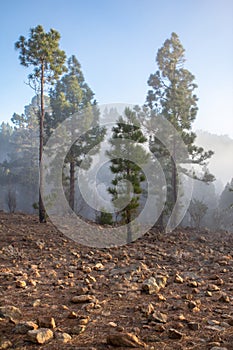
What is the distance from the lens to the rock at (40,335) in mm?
3395

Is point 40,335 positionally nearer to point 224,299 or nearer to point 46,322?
point 46,322

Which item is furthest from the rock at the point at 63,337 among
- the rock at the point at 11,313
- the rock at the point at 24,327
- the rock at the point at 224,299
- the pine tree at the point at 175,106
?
the pine tree at the point at 175,106

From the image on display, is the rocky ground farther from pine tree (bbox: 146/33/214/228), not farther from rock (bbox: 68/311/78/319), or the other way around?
pine tree (bbox: 146/33/214/228)

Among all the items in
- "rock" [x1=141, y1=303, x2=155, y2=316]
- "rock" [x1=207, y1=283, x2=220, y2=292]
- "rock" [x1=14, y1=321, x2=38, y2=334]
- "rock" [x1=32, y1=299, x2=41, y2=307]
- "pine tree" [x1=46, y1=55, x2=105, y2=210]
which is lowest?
"rock" [x1=207, y1=283, x2=220, y2=292]

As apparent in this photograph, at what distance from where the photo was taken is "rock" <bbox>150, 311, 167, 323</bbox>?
13.9 feet

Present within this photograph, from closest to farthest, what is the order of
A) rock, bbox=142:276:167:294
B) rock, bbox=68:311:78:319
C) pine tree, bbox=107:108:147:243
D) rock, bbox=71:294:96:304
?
rock, bbox=68:311:78:319 → rock, bbox=71:294:96:304 → rock, bbox=142:276:167:294 → pine tree, bbox=107:108:147:243

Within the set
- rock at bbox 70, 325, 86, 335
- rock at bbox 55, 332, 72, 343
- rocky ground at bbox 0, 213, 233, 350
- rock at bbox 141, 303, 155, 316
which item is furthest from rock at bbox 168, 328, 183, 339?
rock at bbox 55, 332, 72, 343

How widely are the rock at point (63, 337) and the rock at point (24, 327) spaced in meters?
0.39

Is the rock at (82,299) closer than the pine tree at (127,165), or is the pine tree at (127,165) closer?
the rock at (82,299)

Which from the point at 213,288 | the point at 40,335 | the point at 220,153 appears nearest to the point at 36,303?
the point at 40,335

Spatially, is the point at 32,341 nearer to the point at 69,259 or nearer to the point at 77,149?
the point at 69,259

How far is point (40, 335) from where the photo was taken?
346 cm

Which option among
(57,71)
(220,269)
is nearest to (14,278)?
(220,269)

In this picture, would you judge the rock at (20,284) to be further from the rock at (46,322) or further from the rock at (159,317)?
the rock at (159,317)
